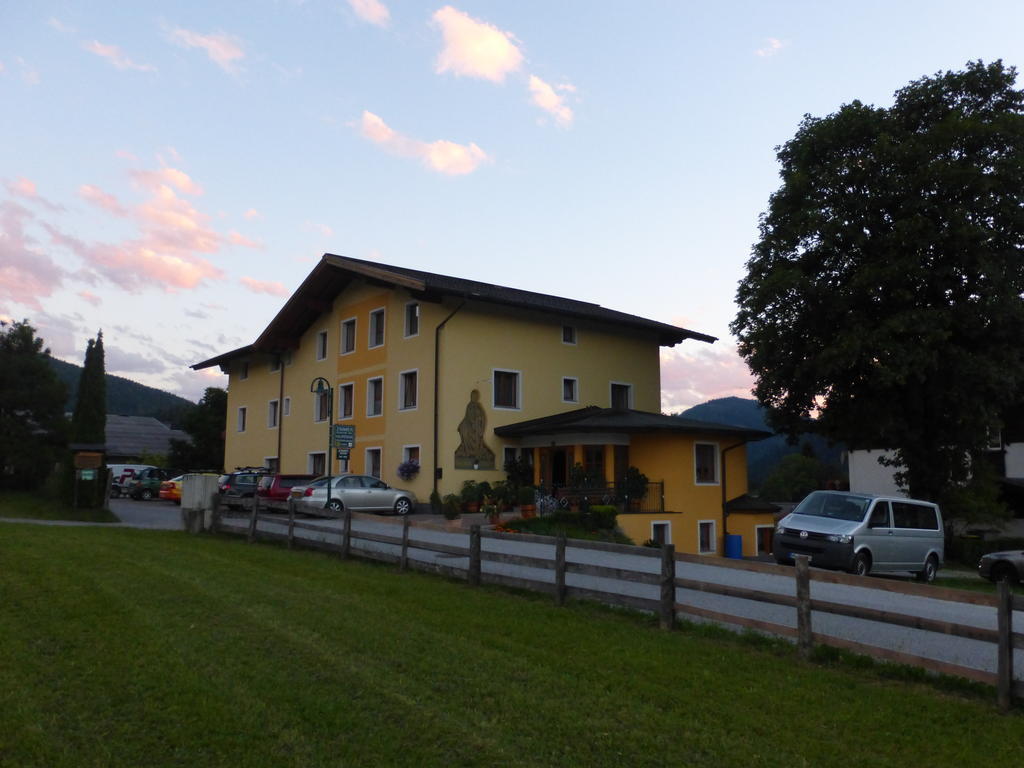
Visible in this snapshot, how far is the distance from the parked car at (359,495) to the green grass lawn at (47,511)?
5540 millimetres

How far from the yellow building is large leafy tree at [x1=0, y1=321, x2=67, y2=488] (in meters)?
8.49

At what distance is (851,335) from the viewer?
25.1 m

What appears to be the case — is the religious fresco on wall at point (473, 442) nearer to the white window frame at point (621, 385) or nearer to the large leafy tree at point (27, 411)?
the white window frame at point (621, 385)

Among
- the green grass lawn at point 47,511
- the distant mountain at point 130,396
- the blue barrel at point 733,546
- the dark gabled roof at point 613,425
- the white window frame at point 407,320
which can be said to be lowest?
the blue barrel at point 733,546

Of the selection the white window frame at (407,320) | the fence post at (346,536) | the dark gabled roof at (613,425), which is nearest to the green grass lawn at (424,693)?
the fence post at (346,536)

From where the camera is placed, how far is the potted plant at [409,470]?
96.7ft

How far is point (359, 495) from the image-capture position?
2716cm

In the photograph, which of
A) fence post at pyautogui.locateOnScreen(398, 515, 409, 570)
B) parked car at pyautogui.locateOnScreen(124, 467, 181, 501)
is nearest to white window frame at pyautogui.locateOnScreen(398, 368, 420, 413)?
parked car at pyautogui.locateOnScreen(124, 467, 181, 501)

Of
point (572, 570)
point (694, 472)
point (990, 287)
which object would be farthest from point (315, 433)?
point (572, 570)

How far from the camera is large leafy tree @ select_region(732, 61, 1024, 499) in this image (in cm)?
2458

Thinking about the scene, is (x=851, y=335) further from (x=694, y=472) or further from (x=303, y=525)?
(x=303, y=525)

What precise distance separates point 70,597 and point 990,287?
80.2 feet

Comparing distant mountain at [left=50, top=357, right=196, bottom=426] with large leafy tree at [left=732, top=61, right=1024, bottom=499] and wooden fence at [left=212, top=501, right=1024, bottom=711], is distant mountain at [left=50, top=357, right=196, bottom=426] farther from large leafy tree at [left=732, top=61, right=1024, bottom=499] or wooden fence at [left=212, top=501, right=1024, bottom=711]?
wooden fence at [left=212, top=501, right=1024, bottom=711]

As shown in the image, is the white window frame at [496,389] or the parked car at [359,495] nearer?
the parked car at [359,495]
